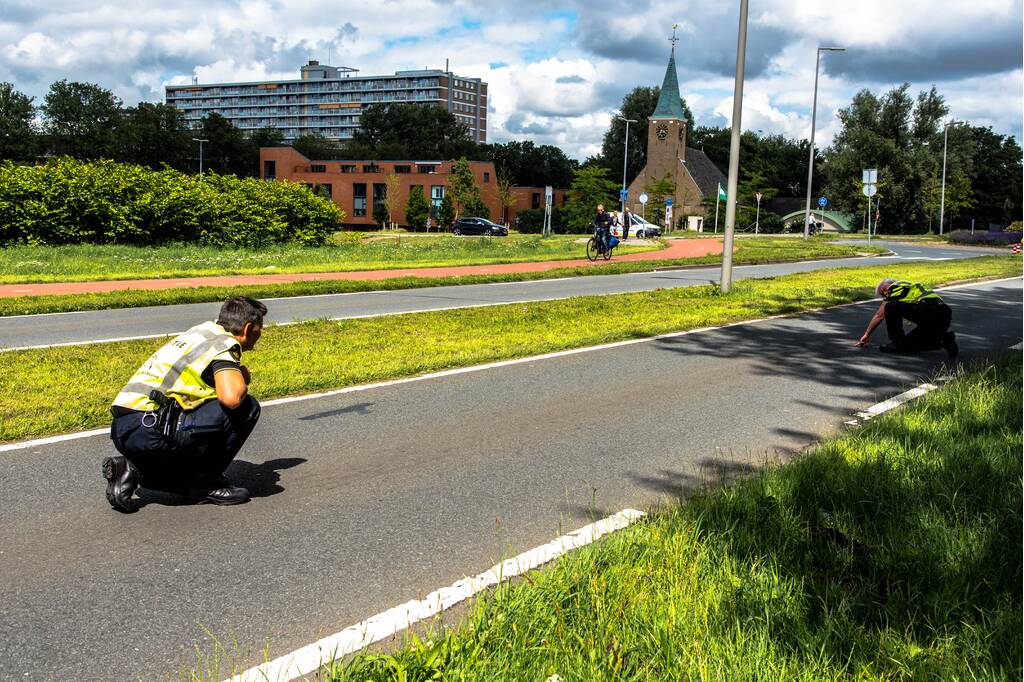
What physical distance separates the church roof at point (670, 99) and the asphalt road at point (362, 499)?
277 feet

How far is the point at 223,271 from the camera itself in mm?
21125

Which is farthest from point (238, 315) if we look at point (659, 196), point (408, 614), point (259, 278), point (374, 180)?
point (374, 180)

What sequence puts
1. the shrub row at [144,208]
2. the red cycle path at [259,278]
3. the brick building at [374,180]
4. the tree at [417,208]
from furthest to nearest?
1. the brick building at [374,180]
2. the tree at [417,208]
3. the shrub row at [144,208]
4. the red cycle path at [259,278]

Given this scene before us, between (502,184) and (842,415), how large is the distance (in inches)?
2864

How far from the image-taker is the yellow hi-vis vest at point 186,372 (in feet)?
15.3

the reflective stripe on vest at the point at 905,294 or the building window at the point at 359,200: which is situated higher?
the building window at the point at 359,200

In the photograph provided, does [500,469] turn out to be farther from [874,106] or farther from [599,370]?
[874,106]

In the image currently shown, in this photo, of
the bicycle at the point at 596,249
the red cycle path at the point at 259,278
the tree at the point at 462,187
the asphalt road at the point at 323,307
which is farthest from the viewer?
the tree at the point at 462,187

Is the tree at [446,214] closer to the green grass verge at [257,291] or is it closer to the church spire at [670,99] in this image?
the church spire at [670,99]

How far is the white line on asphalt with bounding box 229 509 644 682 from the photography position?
306cm

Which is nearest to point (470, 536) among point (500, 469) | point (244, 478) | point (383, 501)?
point (383, 501)

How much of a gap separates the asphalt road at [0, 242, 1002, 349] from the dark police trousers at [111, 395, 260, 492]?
6793mm

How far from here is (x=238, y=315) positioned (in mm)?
4754

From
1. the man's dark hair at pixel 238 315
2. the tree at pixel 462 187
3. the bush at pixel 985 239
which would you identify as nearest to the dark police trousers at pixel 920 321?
the man's dark hair at pixel 238 315
